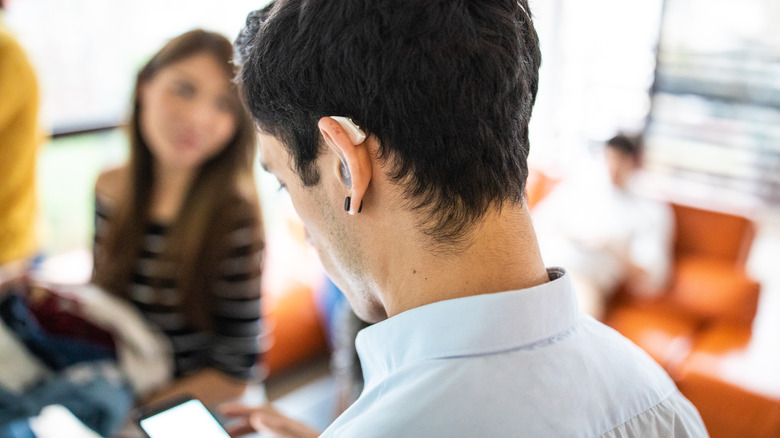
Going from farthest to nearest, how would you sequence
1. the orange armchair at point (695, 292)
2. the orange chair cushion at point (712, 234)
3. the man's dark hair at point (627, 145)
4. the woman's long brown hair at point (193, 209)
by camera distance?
1. the man's dark hair at point (627, 145)
2. the orange chair cushion at point (712, 234)
3. the orange armchair at point (695, 292)
4. the woman's long brown hair at point (193, 209)

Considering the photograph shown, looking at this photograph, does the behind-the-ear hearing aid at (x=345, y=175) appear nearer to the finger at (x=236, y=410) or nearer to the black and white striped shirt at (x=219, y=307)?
the finger at (x=236, y=410)

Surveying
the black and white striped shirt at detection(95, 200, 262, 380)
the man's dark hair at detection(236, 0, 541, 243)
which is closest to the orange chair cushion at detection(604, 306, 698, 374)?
the black and white striped shirt at detection(95, 200, 262, 380)

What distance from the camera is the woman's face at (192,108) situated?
59.0 inches

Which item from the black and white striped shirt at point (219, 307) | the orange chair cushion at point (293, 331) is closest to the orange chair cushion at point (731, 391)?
the orange chair cushion at point (293, 331)

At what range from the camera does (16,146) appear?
73.9 inches

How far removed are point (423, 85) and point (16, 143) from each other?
1.66m

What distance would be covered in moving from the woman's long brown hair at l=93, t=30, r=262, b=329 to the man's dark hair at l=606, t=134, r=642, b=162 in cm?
208

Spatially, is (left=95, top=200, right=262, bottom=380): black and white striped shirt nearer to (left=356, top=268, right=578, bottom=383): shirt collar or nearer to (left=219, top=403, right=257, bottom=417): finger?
(left=219, top=403, right=257, bottom=417): finger

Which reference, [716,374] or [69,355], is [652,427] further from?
[716,374]

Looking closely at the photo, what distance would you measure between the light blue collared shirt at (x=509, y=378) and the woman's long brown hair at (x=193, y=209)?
851 millimetres

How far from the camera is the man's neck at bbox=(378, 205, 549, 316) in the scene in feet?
2.29

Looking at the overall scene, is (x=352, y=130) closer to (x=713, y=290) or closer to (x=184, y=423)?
(x=184, y=423)

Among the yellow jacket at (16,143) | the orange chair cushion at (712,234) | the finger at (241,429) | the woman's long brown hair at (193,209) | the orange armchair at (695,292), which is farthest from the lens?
the orange chair cushion at (712,234)

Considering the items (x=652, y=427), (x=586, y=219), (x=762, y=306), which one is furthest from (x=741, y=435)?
(x=652, y=427)
